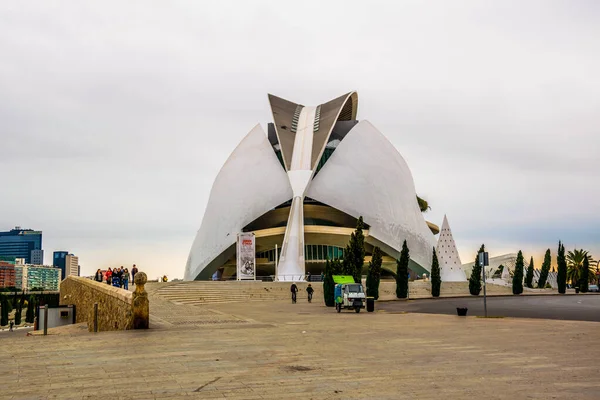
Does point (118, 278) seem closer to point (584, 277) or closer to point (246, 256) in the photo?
point (246, 256)

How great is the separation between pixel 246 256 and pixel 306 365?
33026 millimetres

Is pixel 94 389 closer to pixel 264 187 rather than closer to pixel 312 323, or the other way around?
pixel 312 323

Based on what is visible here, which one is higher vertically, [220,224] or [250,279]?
[220,224]

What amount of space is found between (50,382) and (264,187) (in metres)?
47.0

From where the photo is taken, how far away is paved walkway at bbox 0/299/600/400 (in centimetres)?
687

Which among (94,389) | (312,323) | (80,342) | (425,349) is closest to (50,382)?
(94,389)

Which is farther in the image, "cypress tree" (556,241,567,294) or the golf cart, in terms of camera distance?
"cypress tree" (556,241,567,294)

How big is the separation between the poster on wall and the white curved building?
266 inches

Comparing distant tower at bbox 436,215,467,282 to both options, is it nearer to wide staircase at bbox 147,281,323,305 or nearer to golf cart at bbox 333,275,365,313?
wide staircase at bbox 147,281,323,305

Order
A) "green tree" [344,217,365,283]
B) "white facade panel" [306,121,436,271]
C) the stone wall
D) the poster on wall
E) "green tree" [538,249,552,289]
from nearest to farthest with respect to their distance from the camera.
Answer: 1. the stone wall
2. "green tree" [344,217,365,283]
3. the poster on wall
4. "green tree" [538,249,552,289]
5. "white facade panel" [306,121,436,271]

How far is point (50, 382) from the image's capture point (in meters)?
7.37

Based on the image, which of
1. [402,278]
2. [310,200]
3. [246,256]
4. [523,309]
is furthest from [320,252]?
[523,309]

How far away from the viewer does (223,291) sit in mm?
36188

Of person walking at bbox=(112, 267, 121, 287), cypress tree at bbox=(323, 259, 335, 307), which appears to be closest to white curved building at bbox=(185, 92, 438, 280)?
person walking at bbox=(112, 267, 121, 287)
